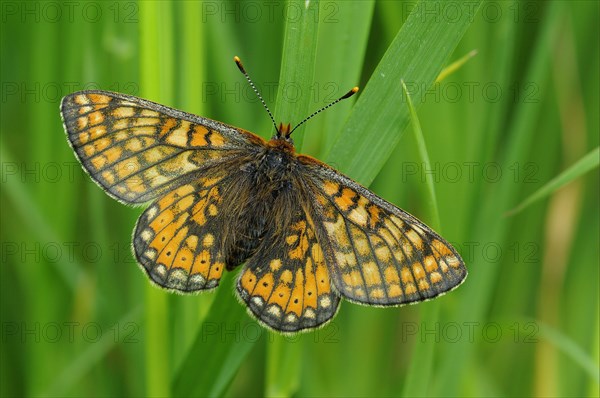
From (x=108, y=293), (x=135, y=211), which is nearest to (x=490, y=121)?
(x=135, y=211)

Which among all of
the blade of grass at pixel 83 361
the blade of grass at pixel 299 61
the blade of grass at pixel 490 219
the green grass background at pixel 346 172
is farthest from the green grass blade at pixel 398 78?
the blade of grass at pixel 83 361

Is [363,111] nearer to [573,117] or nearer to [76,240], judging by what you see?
[573,117]

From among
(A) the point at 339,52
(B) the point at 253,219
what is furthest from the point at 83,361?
(A) the point at 339,52

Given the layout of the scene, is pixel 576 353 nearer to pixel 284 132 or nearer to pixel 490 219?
pixel 490 219

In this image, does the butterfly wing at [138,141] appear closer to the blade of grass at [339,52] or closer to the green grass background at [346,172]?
the green grass background at [346,172]

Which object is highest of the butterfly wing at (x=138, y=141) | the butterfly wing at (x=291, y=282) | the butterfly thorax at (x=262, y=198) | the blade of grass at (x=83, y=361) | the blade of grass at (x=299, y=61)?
the blade of grass at (x=299, y=61)

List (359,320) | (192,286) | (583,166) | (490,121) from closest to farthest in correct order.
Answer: (583,166)
(192,286)
(490,121)
(359,320)
